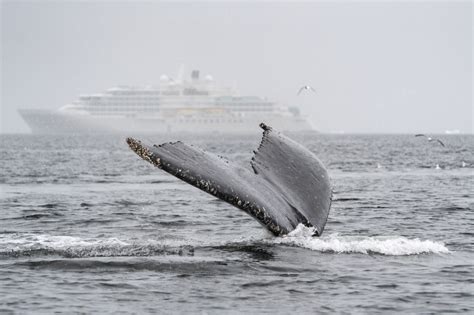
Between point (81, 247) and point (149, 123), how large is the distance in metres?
138

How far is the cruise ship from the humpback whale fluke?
442 ft

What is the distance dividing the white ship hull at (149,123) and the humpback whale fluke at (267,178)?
133 metres

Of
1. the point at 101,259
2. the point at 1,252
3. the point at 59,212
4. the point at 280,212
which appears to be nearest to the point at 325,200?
the point at 280,212

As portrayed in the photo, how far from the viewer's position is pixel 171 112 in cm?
14825

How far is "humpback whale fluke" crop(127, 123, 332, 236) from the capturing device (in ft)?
28.9

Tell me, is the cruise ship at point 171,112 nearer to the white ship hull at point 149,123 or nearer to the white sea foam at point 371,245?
the white ship hull at point 149,123

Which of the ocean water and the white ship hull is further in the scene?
the white ship hull

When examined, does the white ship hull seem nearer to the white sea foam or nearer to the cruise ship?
the cruise ship

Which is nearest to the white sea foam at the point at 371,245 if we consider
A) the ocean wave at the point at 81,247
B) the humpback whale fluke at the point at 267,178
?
the humpback whale fluke at the point at 267,178

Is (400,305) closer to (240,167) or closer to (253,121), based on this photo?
(240,167)

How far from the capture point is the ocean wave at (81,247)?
37.3ft

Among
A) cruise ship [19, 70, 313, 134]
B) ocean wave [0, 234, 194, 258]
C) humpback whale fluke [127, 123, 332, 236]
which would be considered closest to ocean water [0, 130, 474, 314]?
ocean wave [0, 234, 194, 258]

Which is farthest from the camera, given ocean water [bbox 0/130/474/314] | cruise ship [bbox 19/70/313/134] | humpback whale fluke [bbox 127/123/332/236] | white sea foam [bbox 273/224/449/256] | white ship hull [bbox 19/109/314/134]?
cruise ship [bbox 19/70/313/134]

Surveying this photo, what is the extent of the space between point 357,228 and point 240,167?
5213 millimetres
